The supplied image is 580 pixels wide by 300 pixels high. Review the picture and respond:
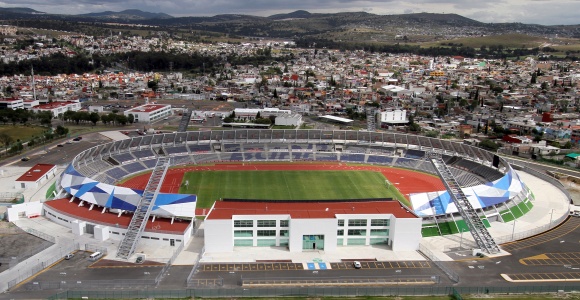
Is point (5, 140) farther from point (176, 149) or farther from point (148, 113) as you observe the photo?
point (176, 149)

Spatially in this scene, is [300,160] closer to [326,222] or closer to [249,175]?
[249,175]

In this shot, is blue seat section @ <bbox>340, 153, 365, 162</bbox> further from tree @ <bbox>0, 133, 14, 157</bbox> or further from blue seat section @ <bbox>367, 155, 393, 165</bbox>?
tree @ <bbox>0, 133, 14, 157</bbox>

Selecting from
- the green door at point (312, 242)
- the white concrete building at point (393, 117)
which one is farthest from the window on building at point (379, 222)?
the white concrete building at point (393, 117)

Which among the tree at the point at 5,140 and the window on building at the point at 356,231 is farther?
the tree at the point at 5,140

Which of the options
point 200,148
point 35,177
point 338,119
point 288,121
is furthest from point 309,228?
point 338,119

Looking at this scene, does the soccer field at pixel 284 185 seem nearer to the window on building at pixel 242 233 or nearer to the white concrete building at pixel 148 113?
the window on building at pixel 242 233

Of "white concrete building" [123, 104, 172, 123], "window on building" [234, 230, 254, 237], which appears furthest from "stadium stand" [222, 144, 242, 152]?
"window on building" [234, 230, 254, 237]

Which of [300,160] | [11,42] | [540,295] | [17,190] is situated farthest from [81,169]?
[11,42]
